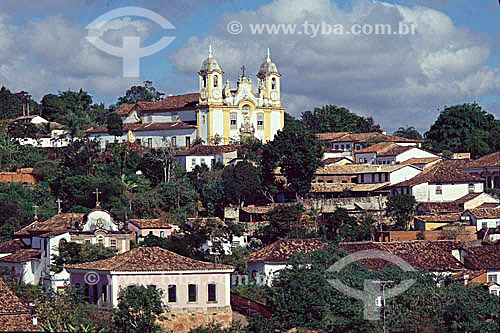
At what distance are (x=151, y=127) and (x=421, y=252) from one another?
31.1 metres

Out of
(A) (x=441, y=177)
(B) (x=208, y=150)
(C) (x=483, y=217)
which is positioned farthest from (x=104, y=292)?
(B) (x=208, y=150)

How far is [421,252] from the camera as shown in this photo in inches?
1779

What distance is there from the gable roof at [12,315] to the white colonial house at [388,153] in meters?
39.5

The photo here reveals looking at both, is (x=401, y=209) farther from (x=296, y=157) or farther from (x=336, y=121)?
(x=336, y=121)

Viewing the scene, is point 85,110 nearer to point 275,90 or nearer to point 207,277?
point 275,90

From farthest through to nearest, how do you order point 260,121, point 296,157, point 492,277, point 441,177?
point 260,121 < point 441,177 < point 296,157 < point 492,277

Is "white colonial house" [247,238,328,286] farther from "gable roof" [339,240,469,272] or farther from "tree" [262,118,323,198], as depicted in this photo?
"tree" [262,118,323,198]

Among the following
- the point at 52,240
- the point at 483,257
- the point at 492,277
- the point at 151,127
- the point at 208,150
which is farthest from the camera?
the point at 151,127

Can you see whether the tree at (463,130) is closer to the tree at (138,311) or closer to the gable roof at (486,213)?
the gable roof at (486,213)

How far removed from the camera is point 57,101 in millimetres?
92688

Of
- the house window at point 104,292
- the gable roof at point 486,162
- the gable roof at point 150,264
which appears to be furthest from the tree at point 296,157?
the house window at point 104,292

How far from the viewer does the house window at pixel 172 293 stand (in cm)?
3616

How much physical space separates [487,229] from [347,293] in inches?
594

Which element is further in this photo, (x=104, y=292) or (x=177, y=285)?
(x=177, y=285)
